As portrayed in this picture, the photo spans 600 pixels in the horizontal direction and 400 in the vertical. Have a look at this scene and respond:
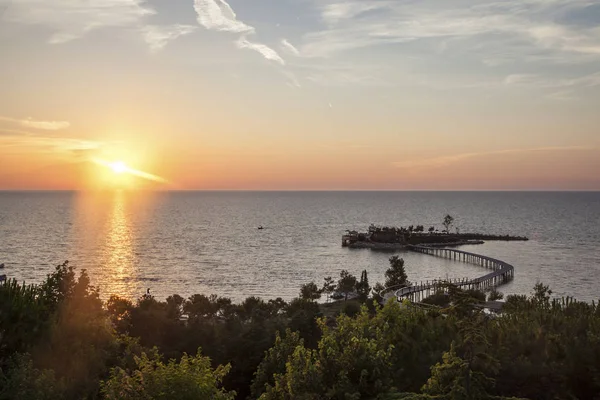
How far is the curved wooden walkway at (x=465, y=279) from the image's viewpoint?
7256cm

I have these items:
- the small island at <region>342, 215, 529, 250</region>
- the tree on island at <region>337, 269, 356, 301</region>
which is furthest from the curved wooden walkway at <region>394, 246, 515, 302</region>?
the tree on island at <region>337, 269, 356, 301</region>

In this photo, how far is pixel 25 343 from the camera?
2198cm

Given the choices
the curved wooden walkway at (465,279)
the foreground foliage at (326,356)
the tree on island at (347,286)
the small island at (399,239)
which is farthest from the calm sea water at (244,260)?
the foreground foliage at (326,356)

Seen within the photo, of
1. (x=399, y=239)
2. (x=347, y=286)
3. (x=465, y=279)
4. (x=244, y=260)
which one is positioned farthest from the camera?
(x=399, y=239)

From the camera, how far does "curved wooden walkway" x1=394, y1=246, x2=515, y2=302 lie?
72562mm

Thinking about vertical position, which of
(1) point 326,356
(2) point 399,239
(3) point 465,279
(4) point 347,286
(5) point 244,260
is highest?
(1) point 326,356

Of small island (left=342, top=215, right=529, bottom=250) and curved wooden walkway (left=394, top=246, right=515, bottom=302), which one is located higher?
small island (left=342, top=215, right=529, bottom=250)

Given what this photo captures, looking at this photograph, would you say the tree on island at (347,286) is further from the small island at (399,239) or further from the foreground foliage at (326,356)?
the small island at (399,239)

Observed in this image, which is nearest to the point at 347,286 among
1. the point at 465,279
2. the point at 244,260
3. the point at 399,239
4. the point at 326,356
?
the point at 465,279

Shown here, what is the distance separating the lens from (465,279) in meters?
97.2

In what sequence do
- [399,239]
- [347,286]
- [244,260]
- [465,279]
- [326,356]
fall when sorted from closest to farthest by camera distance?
1. [326,356]
2. [347,286]
3. [465,279]
4. [244,260]
5. [399,239]

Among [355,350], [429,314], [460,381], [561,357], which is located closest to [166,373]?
[355,350]

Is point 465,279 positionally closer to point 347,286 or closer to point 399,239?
point 347,286

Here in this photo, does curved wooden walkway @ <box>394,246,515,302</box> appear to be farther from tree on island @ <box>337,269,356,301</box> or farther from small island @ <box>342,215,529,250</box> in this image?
tree on island @ <box>337,269,356,301</box>
